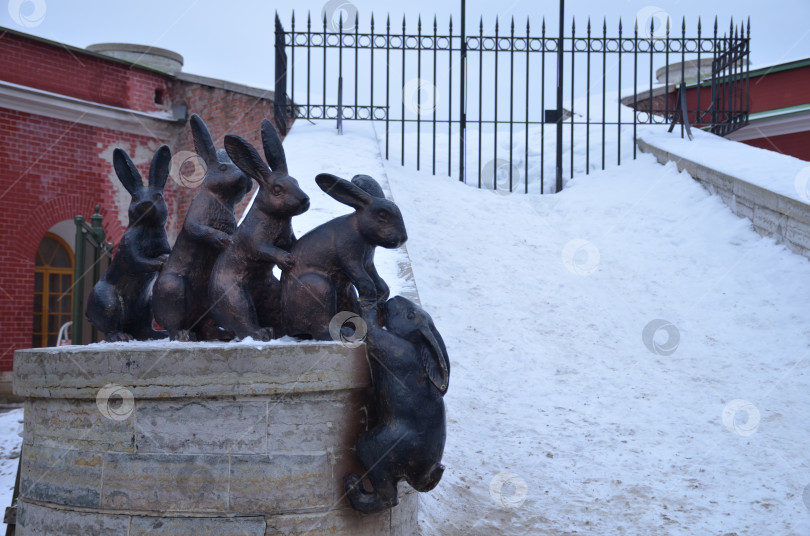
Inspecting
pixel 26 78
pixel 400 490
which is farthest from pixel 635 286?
pixel 26 78

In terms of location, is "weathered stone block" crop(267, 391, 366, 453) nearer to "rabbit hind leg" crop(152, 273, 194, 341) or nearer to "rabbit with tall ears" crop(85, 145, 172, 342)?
"rabbit hind leg" crop(152, 273, 194, 341)

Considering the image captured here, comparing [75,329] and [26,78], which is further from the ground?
[26,78]

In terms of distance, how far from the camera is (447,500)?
473cm

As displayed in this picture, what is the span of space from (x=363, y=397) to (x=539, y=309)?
4.74m

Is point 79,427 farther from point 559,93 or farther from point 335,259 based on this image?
point 559,93

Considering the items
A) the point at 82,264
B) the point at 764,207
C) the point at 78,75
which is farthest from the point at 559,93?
the point at 78,75

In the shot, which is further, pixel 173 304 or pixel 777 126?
pixel 777 126

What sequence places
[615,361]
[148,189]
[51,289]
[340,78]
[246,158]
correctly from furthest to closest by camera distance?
[51,289] → [340,78] → [615,361] → [148,189] → [246,158]

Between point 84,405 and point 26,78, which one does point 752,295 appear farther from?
point 26,78

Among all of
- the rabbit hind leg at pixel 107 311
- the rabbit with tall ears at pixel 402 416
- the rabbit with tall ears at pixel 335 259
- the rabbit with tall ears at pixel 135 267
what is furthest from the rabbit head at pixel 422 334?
the rabbit hind leg at pixel 107 311

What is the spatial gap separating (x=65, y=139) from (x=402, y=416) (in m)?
12.4

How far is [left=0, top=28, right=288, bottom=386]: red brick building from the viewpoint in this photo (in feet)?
41.5

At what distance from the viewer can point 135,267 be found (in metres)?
3.86

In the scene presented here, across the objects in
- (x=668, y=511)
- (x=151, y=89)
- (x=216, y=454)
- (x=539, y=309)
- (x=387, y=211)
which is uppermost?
(x=151, y=89)
